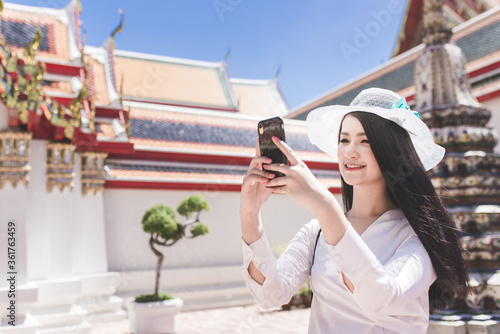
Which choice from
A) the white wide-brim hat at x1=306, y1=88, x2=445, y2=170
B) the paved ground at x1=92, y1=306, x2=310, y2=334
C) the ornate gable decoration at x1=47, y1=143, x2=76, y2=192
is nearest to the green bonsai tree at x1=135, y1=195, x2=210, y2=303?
the paved ground at x1=92, y1=306, x2=310, y2=334

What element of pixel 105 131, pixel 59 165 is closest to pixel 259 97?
pixel 105 131

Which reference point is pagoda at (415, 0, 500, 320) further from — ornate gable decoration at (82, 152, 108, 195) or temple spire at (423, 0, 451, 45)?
ornate gable decoration at (82, 152, 108, 195)

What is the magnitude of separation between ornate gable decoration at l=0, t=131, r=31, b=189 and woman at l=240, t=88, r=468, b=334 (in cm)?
502

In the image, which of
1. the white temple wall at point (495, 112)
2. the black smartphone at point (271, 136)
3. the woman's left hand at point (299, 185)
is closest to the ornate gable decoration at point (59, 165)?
the black smartphone at point (271, 136)

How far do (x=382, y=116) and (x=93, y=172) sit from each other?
6.68 metres

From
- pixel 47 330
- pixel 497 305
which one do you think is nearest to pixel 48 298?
pixel 47 330

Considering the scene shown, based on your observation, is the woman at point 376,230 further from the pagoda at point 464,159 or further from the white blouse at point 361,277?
the pagoda at point 464,159

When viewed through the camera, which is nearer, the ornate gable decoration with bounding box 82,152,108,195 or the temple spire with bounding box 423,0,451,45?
the temple spire with bounding box 423,0,451,45

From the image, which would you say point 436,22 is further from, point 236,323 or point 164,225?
point 236,323

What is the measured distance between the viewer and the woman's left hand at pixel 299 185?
1039 millimetres

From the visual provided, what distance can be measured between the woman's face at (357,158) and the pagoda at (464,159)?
187 cm

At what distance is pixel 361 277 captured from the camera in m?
1.02

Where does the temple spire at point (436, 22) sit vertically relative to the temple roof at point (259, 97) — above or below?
below

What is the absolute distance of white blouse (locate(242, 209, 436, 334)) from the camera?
103 cm
